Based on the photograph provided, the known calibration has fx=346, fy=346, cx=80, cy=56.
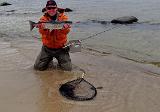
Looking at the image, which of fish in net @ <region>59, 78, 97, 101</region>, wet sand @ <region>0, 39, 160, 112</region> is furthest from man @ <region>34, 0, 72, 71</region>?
fish in net @ <region>59, 78, 97, 101</region>

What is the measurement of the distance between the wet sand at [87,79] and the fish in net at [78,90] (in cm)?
12

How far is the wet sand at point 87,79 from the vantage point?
7.20 metres

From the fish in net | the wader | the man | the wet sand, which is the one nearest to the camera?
the wet sand

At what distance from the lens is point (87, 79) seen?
9.20 meters

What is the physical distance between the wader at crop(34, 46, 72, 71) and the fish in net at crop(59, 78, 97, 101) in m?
1.54

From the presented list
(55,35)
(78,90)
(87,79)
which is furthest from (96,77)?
(55,35)

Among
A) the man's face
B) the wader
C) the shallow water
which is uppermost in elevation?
the man's face

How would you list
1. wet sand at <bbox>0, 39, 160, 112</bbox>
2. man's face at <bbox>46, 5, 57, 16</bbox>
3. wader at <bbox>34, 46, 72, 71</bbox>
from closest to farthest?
wet sand at <bbox>0, 39, 160, 112</bbox> < man's face at <bbox>46, 5, 57, 16</bbox> < wader at <bbox>34, 46, 72, 71</bbox>

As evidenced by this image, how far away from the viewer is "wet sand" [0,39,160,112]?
7.20 metres

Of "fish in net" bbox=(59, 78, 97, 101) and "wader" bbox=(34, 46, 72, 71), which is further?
"wader" bbox=(34, 46, 72, 71)

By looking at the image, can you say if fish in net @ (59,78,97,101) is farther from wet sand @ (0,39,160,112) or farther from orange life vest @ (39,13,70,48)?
orange life vest @ (39,13,70,48)

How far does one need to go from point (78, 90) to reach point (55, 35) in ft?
7.33

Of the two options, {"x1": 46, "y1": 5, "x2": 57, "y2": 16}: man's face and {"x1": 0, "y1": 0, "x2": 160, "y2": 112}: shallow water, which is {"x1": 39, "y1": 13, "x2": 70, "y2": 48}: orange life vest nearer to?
{"x1": 46, "y1": 5, "x2": 57, "y2": 16}: man's face

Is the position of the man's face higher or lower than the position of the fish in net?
higher
